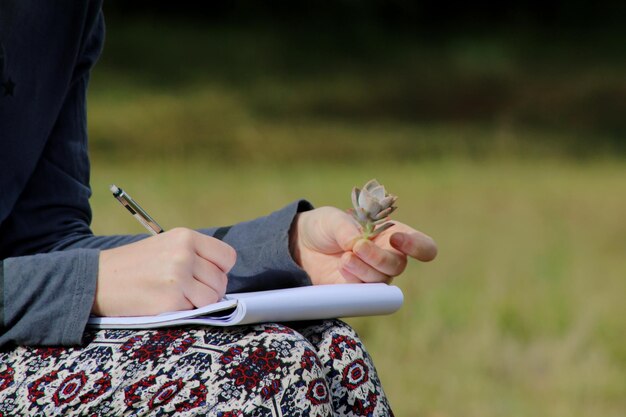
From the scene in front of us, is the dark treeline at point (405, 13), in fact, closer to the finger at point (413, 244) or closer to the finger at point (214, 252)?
the finger at point (413, 244)

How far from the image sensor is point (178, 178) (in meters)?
5.82

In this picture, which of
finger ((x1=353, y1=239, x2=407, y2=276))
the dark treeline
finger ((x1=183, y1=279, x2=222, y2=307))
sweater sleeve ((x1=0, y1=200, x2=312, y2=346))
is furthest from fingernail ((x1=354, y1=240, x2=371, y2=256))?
the dark treeline

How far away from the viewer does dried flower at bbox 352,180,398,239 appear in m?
1.33

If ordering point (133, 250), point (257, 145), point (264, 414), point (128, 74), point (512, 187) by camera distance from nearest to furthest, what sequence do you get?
point (264, 414) → point (133, 250) → point (512, 187) → point (257, 145) → point (128, 74)

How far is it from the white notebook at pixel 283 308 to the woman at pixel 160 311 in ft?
0.04

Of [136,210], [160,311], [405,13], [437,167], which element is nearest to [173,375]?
[160,311]

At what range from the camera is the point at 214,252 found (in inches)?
48.7

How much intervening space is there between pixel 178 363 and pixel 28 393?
0.16 meters

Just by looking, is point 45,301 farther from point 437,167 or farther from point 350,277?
point 437,167

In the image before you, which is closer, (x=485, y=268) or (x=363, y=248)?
(x=363, y=248)

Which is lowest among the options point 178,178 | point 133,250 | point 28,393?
point 178,178

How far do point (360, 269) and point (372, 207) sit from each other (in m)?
0.09

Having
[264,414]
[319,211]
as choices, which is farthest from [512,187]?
[264,414]

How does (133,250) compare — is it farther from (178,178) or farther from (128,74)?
(128,74)
